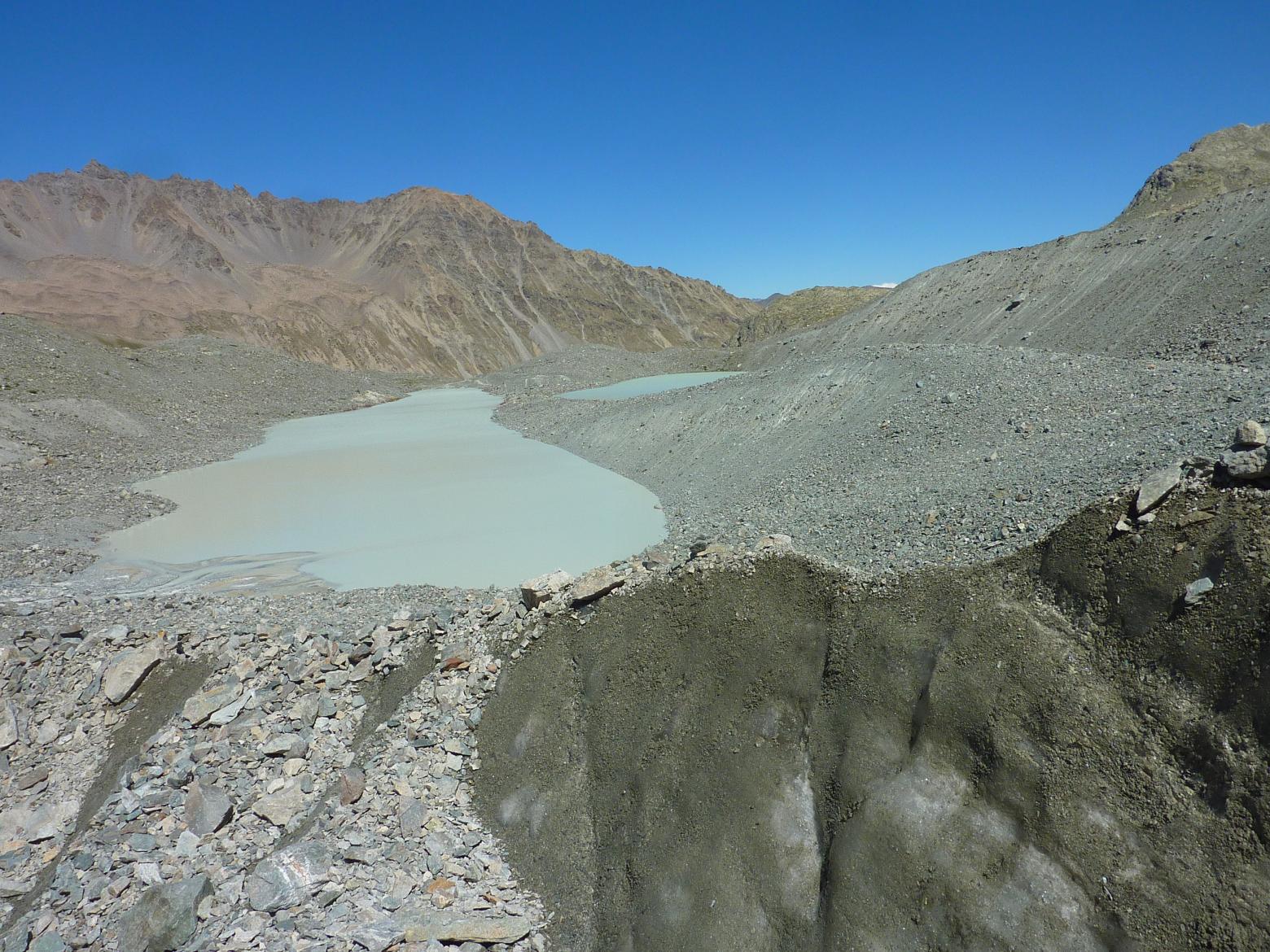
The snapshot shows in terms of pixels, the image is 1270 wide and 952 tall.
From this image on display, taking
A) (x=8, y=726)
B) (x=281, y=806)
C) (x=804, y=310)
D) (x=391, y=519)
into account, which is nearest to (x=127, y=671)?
(x=8, y=726)

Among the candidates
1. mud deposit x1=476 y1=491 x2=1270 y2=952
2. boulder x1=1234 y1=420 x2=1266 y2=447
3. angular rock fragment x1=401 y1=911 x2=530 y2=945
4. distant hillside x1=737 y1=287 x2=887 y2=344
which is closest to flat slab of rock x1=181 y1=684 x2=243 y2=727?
mud deposit x1=476 y1=491 x2=1270 y2=952

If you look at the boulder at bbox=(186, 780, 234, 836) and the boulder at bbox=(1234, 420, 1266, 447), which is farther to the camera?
the boulder at bbox=(186, 780, 234, 836)

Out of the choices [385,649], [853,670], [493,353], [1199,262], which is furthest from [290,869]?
[493,353]

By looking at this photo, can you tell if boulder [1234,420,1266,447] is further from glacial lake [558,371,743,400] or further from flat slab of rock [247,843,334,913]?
glacial lake [558,371,743,400]

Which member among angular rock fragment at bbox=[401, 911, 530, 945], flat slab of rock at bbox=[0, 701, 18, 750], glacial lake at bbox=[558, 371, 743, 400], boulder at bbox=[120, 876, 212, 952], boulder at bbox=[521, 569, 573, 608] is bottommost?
angular rock fragment at bbox=[401, 911, 530, 945]

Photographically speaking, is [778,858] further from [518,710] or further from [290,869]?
[290,869]

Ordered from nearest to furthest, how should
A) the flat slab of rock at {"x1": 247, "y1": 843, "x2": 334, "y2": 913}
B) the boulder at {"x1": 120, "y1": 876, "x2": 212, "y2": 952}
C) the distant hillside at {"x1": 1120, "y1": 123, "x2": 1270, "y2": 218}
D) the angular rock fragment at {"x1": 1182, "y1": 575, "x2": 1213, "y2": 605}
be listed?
1. the angular rock fragment at {"x1": 1182, "y1": 575, "x2": 1213, "y2": 605}
2. the boulder at {"x1": 120, "y1": 876, "x2": 212, "y2": 952}
3. the flat slab of rock at {"x1": 247, "y1": 843, "x2": 334, "y2": 913}
4. the distant hillside at {"x1": 1120, "y1": 123, "x2": 1270, "y2": 218}
